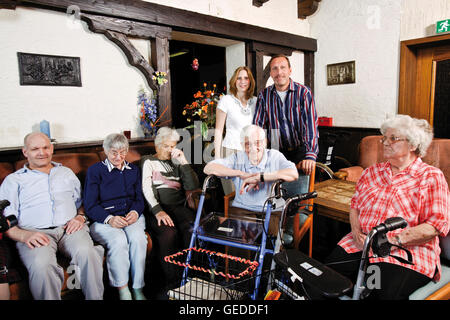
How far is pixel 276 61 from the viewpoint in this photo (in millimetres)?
2457

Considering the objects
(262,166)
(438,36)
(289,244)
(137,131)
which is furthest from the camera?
(438,36)

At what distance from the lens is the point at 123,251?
2.01 m

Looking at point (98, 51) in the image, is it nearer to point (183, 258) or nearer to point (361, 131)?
point (183, 258)

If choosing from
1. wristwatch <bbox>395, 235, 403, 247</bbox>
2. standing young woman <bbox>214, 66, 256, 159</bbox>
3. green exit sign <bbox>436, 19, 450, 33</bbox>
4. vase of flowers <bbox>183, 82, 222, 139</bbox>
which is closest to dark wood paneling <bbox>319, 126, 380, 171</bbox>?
green exit sign <bbox>436, 19, 450, 33</bbox>

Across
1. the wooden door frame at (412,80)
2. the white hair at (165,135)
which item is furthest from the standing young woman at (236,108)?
the wooden door frame at (412,80)

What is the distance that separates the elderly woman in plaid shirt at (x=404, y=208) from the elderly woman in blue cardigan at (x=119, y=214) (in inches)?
49.2

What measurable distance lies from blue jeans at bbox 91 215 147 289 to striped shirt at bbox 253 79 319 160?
50.9 inches

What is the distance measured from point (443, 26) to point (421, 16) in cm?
32

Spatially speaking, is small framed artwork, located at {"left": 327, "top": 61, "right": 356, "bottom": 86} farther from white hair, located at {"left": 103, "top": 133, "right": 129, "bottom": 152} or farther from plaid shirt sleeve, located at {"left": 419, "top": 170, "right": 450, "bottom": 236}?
white hair, located at {"left": 103, "top": 133, "right": 129, "bottom": 152}

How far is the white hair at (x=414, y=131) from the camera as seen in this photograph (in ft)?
5.28

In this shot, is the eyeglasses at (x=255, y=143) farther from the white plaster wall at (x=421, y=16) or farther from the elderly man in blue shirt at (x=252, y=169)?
the white plaster wall at (x=421, y=16)

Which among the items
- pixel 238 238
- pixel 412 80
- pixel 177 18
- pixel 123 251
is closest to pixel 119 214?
pixel 123 251
